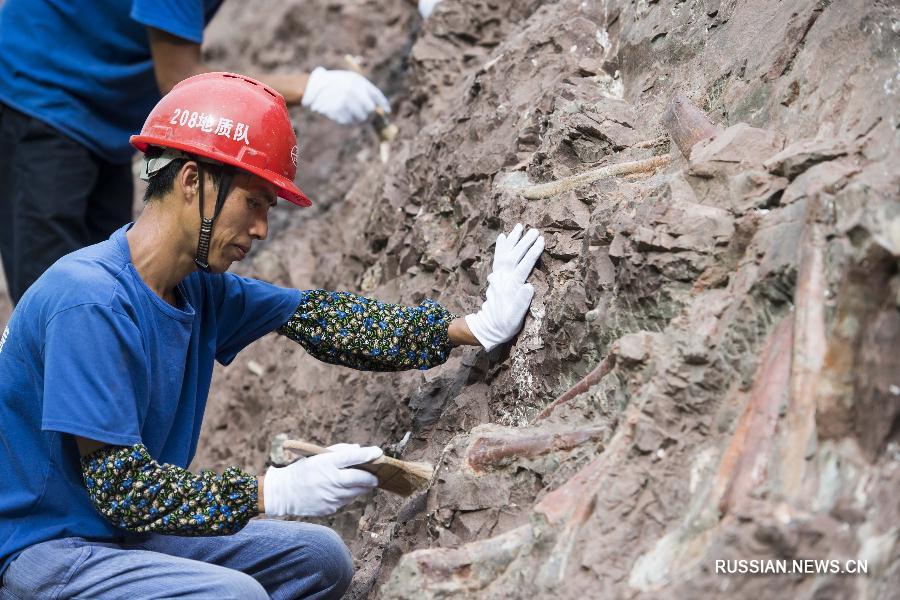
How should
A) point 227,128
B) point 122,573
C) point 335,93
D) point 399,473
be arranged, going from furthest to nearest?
point 335,93 → point 399,473 → point 227,128 → point 122,573

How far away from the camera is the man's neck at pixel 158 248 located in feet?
9.02

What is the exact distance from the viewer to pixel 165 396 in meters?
2.76

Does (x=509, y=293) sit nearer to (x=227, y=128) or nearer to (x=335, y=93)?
(x=227, y=128)

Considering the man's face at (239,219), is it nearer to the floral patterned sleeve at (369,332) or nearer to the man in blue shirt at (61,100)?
the floral patterned sleeve at (369,332)

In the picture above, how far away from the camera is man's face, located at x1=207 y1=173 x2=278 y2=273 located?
2758 mm

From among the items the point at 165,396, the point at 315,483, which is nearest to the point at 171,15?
the point at 165,396

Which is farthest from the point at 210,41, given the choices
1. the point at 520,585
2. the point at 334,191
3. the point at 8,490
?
the point at 520,585

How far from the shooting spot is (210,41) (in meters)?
8.33

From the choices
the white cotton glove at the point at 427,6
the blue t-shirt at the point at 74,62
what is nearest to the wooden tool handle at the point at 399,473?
the blue t-shirt at the point at 74,62

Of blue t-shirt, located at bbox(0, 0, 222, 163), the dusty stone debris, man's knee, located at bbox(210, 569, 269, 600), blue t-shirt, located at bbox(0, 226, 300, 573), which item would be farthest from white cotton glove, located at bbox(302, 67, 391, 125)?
man's knee, located at bbox(210, 569, 269, 600)

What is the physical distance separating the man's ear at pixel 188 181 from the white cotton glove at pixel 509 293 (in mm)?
1000

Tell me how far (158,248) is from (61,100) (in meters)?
2.09

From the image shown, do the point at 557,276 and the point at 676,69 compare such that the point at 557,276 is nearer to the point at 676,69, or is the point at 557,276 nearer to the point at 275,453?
the point at 676,69

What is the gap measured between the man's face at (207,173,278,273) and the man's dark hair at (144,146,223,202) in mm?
49
